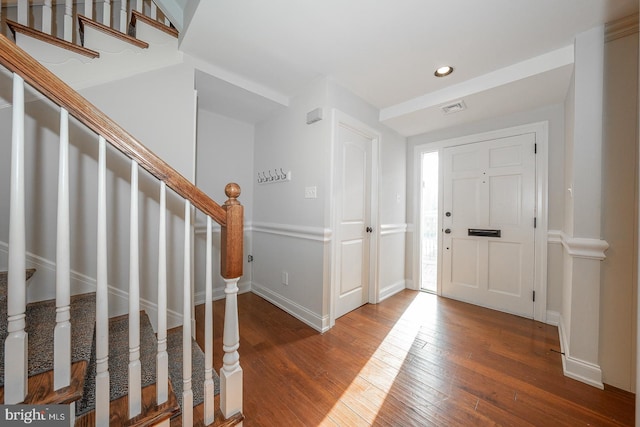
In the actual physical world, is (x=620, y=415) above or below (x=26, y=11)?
below

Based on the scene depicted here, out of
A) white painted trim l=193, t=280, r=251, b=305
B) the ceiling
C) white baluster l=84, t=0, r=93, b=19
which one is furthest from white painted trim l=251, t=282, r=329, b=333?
white baluster l=84, t=0, r=93, b=19

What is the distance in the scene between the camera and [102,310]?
0.81 metres

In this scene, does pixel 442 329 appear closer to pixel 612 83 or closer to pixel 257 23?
pixel 612 83

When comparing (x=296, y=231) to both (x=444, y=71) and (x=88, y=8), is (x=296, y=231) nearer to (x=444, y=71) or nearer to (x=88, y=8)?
(x=444, y=71)

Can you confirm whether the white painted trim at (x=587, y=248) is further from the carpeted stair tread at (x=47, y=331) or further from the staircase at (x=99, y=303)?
the carpeted stair tread at (x=47, y=331)

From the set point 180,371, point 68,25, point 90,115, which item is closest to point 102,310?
point 90,115

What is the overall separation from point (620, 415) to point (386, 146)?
2.74m

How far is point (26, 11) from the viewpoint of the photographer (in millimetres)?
1515

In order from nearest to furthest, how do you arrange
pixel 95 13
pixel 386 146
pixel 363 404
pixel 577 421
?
pixel 577 421 → pixel 363 404 → pixel 95 13 → pixel 386 146

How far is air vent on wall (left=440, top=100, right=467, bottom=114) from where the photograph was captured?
2385mm

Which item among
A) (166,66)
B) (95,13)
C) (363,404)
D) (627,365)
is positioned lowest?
(363,404)

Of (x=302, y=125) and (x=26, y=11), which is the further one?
(x=302, y=125)

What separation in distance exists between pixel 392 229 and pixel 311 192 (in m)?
1.37

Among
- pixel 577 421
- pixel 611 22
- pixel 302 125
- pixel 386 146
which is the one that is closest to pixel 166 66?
pixel 302 125
